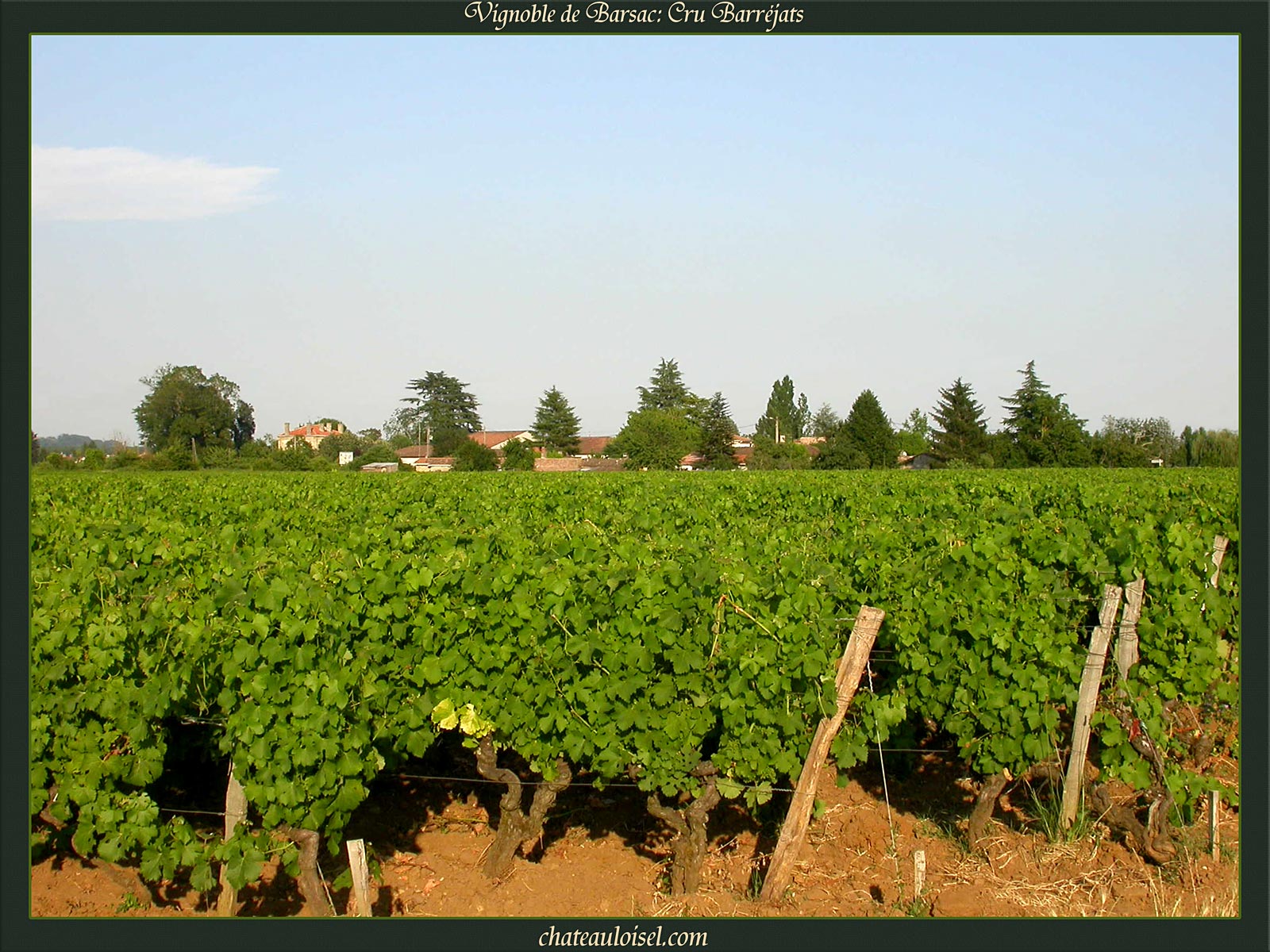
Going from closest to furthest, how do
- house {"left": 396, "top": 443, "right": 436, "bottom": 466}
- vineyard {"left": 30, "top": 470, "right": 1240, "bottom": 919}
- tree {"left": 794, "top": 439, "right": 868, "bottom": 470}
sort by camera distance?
vineyard {"left": 30, "top": 470, "right": 1240, "bottom": 919} < tree {"left": 794, "top": 439, "right": 868, "bottom": 470} < house {"left": 396, "top": 443, "right": 436, "bottom": 466}

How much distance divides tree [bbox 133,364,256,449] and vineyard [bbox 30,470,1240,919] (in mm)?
83577

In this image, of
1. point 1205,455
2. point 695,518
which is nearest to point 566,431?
point 1205,455

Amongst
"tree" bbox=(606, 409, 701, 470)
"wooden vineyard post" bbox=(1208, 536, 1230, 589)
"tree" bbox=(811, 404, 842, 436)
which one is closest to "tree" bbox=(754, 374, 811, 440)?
"tree" bbox=(811, 404, 842, 436)

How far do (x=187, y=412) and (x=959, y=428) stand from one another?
65.4 meters

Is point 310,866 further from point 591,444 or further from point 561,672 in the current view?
point 591,444

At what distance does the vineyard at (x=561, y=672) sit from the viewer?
13.9 feet

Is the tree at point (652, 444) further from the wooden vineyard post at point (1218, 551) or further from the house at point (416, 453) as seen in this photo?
the wooden vineyard post at point (1218, 551)

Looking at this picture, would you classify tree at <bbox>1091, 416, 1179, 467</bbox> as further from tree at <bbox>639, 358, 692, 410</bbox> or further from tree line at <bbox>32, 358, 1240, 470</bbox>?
tree at <bbox>639, 358, 692, 410</bbox>

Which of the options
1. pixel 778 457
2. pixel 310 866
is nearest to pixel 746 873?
pixel 310 866

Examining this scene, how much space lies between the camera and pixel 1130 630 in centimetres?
524

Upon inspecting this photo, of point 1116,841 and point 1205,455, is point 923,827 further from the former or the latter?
point 1205,455

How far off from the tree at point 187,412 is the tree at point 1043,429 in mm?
65560

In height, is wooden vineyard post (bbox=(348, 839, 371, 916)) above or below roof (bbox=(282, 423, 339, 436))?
below

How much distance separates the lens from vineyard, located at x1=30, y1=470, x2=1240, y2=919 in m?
4.24
